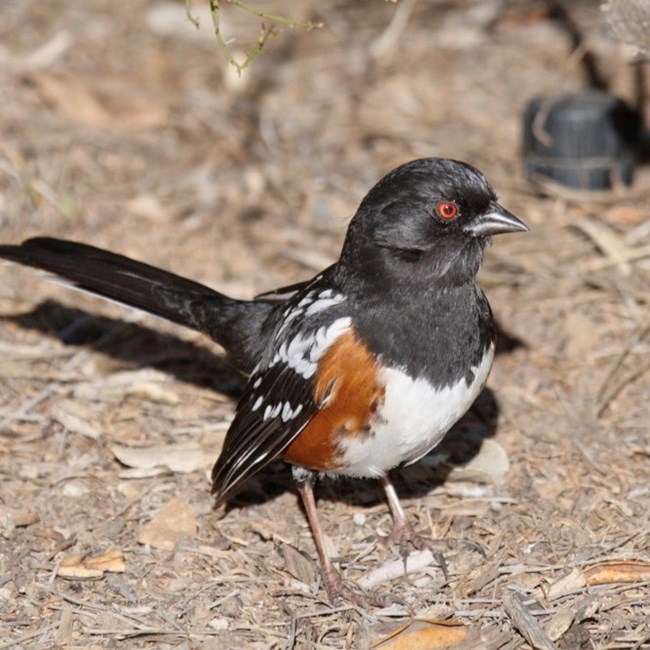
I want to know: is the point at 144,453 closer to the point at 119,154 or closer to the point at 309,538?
the point at 309,538

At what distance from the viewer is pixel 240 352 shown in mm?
3947

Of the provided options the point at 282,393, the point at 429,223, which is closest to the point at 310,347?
the point at 282,393

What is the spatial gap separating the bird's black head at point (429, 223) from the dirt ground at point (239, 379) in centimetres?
84

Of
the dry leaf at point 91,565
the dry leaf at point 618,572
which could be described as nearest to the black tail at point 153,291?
the dry leaf at point 91,565

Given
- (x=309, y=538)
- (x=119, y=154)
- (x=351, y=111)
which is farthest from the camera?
(x=351, y=111)

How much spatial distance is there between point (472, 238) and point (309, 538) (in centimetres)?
109

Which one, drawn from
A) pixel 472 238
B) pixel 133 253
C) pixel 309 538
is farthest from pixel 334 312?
pixel 133 253

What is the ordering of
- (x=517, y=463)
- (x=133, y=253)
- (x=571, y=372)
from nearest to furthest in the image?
(x=517, y=463) → (x=571, y=372) → (x=133, y=253)

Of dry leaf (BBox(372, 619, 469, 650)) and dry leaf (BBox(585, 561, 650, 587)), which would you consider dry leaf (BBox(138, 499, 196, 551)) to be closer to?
dry leaf (BBox(372, 619, 469, 650))

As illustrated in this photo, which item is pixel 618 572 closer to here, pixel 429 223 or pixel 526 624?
pixel 526 624

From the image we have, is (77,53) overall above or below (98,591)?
above

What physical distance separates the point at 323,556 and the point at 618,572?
859mm

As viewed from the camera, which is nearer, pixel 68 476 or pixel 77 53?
pixel 68 476

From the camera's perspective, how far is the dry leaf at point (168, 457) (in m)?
3.95
